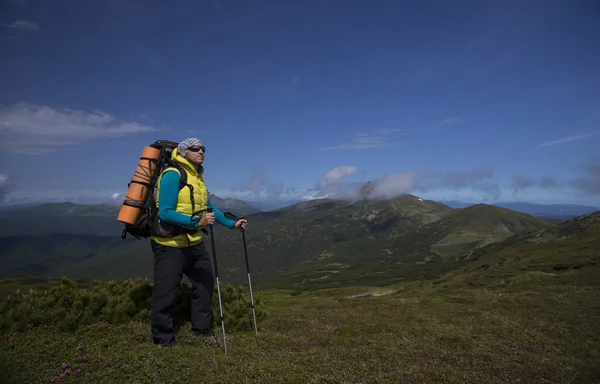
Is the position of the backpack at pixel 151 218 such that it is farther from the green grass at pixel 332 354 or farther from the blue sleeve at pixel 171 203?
the green grass at pixel 332 354

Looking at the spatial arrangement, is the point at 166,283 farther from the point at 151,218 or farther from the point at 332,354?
the point at 332,354

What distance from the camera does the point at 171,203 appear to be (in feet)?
30.9

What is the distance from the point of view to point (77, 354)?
8.45 metres

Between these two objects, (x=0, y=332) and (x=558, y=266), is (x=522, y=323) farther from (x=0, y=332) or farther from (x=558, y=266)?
(x=558, y=266)

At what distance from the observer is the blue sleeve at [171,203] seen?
9242mm

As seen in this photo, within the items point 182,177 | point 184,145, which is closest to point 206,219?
point 182,177

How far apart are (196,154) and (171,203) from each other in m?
1.65

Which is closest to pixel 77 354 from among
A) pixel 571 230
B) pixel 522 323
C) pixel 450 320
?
pixel 450 320

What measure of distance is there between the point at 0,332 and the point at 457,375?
12578 mm

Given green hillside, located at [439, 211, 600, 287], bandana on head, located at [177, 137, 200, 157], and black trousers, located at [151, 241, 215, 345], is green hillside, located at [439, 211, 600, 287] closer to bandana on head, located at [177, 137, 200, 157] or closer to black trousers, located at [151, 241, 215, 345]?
black trousers, located at [151, 241, 215, 345]

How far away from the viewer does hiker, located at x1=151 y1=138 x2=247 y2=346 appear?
30.9ft

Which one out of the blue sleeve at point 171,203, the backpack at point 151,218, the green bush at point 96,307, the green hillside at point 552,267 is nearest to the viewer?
the blue sleeve at point 171,203

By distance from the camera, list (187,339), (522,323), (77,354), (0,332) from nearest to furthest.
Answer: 1. (77,354)
2. (0,332)
3. (187,339)
4. (522,323)

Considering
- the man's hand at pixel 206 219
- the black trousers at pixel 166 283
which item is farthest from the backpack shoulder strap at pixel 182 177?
the black trousers at pixel 166 283
